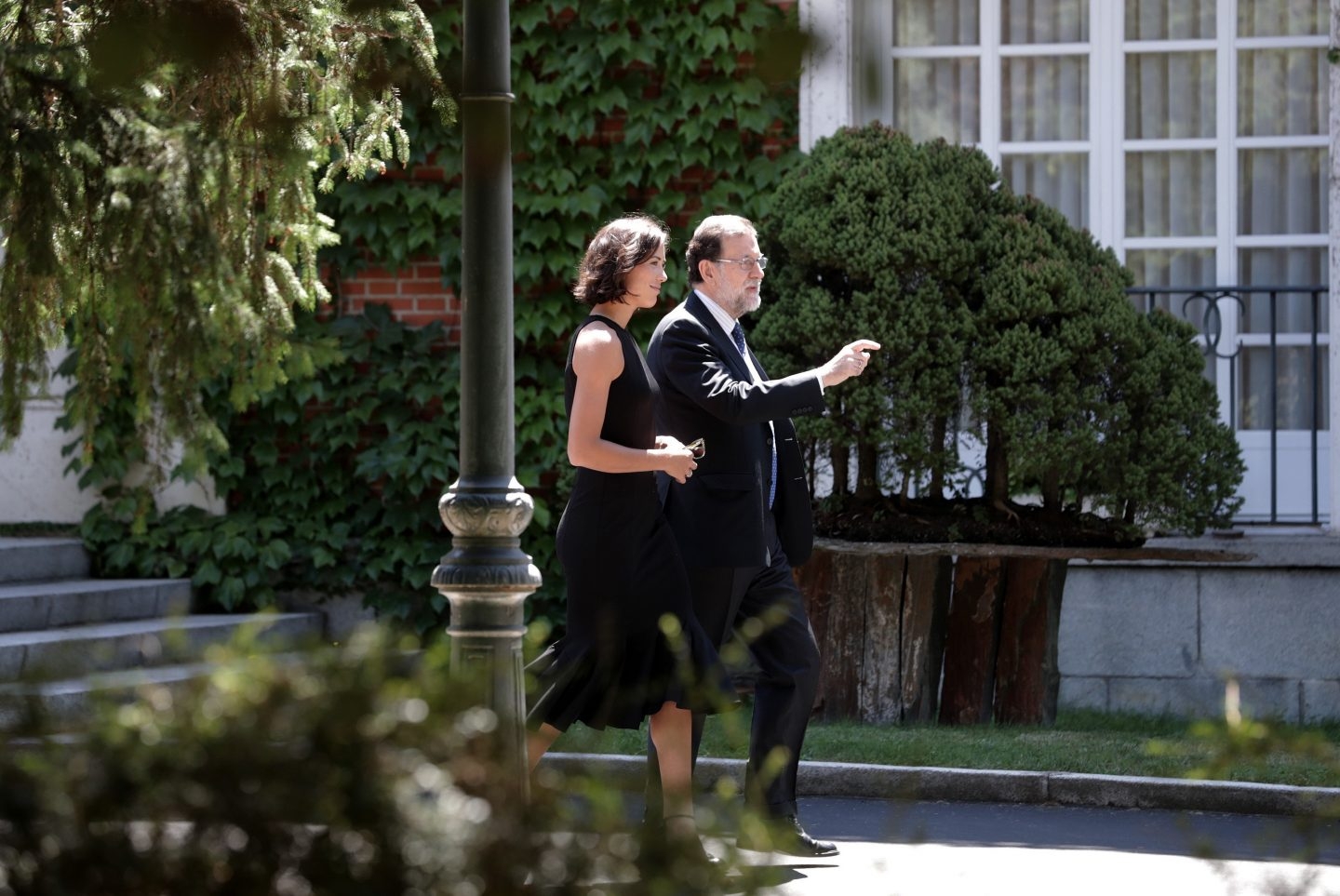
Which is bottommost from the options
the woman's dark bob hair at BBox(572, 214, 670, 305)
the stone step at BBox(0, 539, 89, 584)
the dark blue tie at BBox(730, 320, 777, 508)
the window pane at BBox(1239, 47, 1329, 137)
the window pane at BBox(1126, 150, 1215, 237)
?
the stone step at BBox(0, 539, 89, 584)

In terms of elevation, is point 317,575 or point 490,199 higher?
point 490,199

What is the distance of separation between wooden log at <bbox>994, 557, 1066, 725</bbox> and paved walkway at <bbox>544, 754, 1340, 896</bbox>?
126 centimetres

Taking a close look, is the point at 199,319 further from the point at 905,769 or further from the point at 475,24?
the point at 905,769

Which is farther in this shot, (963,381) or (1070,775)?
(963,381)

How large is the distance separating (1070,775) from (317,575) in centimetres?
484

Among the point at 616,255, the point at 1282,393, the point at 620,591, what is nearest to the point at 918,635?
the point at 1282,393

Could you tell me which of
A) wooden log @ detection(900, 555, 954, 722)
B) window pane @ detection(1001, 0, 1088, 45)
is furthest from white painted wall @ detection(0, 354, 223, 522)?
window pane @ detection(1001, 0, 1088, 45)

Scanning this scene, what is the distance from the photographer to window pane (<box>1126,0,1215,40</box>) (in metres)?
10.2

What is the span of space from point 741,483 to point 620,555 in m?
0.52

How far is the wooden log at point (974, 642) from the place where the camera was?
8.34 metres

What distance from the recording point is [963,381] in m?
8.18

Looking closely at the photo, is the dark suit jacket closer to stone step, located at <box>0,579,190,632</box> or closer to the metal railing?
stone step, located at <box>0,579,190,632</box>

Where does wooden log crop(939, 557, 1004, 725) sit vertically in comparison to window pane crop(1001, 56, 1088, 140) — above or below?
below

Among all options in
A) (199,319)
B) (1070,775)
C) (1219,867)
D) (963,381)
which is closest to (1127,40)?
(963,381)
